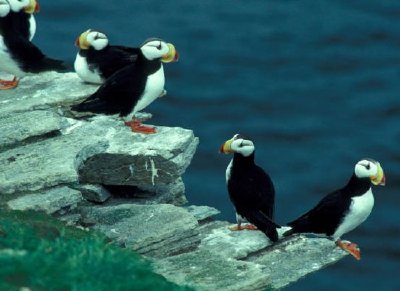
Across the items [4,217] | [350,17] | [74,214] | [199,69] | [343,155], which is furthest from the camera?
[350,17]

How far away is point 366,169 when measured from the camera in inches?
682

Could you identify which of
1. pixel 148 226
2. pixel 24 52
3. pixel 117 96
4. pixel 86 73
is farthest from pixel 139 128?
pixel 148 226

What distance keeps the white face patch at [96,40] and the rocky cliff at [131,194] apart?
92 centimetres

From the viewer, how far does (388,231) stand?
22.5 meters

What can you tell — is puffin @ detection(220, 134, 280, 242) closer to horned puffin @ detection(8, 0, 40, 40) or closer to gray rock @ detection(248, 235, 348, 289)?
gray rock @ detection(248, 235, 348, 289)

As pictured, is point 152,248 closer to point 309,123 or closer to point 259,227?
point 259,227

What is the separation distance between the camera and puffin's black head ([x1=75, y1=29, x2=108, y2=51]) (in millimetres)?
18359

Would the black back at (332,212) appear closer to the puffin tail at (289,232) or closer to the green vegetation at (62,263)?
the puffin tail at (289,232)

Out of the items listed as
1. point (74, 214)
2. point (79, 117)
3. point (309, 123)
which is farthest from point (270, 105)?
point (74, 214)

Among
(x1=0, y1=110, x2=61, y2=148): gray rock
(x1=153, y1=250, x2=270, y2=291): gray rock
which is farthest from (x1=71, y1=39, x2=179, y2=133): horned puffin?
(x1=153, y1=250, x2=270, y2=291): gray rock

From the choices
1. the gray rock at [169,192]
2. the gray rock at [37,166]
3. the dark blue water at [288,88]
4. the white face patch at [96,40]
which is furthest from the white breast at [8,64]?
the dark blue water at [288,88]

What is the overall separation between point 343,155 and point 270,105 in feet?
5.85

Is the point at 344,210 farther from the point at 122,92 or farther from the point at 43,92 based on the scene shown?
the point at 43,92

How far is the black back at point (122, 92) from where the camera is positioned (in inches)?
664
